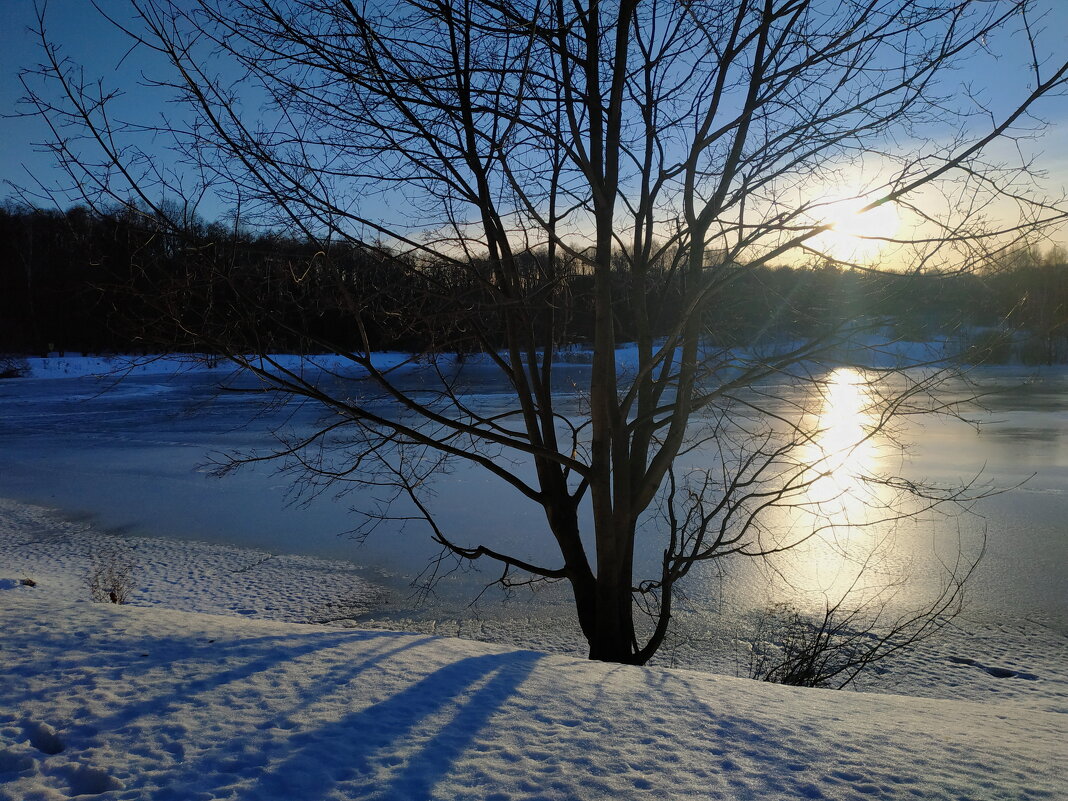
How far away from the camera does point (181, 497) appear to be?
37.8ft

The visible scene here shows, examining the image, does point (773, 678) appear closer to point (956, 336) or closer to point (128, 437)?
point (956, 336)

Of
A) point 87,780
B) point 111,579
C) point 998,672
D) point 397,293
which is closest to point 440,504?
point 111,579

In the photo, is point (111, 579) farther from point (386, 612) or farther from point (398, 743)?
point (398, 743)

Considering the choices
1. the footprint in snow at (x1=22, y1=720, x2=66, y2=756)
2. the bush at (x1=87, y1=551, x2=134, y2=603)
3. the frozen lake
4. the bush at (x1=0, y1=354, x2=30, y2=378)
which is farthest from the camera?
the bush at (x1=0, y1=354, x2=30, y2=378)

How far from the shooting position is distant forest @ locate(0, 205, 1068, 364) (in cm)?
473

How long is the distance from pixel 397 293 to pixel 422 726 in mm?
3685

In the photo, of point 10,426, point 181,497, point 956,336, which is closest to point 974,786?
point 956,336

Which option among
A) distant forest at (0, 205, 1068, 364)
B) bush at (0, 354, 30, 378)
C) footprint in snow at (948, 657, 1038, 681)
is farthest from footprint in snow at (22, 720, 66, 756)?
bush at (0, 354, 30, 378)

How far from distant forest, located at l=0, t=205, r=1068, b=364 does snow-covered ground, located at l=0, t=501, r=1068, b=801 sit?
1.87 meters

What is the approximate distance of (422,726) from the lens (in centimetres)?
294

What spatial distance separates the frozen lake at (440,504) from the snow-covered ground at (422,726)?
139cm

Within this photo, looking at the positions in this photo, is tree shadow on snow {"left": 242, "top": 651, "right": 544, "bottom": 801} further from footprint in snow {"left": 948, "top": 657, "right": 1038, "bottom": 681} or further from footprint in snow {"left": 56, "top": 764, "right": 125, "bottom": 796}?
footprint in snow {"left": 948, "top": 657, "right": 1038, "bottom": 681}

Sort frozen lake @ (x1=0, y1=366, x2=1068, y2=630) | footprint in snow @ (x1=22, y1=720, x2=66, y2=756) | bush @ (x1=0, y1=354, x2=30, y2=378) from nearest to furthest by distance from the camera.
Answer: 1. footprint in snow @ (x1=22, y1=720, x2=66, y2=756)
2. frozen lake @ (x1=0, y1=366, x2=1068, y2=630)
3. bush @ (x1=0, y1=354, x2=30, y2=378)

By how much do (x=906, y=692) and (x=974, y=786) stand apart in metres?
3.26
